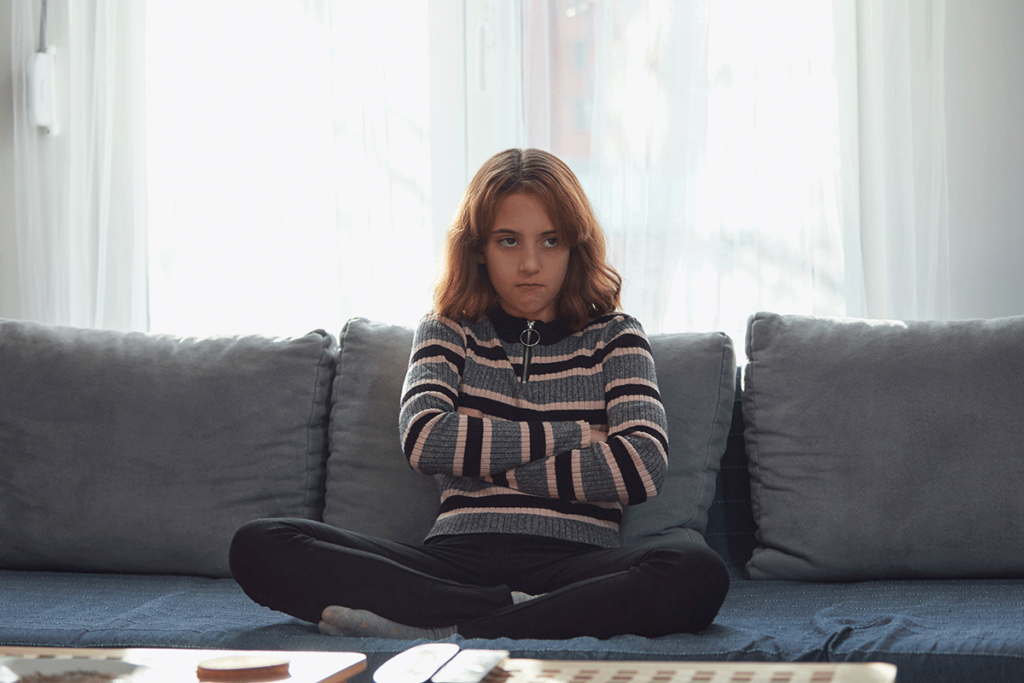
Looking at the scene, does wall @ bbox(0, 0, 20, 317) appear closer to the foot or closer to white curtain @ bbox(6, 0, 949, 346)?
white curtain @ bbox(6, 0, 949, 346)

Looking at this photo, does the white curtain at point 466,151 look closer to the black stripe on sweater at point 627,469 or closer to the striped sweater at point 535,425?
the striped sweater at point 535,425

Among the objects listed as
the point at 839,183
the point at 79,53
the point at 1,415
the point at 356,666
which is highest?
the point at 79,53

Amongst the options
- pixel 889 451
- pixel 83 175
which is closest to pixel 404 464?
pixel 889 451

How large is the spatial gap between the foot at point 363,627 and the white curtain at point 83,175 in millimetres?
1331

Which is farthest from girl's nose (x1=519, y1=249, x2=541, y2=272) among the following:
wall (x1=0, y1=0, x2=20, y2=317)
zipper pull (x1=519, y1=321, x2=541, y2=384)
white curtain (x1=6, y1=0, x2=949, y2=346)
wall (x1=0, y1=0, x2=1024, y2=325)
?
wall (x1=0, y1=0, x2=20, y2=317)

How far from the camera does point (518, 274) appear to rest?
1.64m

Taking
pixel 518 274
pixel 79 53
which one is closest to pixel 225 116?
pixel 79 53

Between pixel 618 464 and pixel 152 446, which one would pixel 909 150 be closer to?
pixel 618 464

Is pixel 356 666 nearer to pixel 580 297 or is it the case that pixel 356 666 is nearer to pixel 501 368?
pixel 501 368

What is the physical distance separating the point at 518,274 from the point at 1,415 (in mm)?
1024

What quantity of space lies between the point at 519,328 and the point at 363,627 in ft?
2.07

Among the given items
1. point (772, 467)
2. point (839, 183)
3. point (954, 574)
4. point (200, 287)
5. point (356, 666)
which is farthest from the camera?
point (200, 287)

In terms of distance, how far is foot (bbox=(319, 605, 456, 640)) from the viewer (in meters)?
1.27

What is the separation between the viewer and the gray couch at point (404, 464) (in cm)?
155
